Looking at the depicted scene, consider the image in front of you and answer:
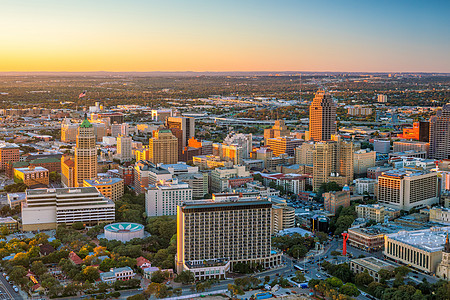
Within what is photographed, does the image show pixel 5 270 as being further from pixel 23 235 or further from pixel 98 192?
pixel 98 192

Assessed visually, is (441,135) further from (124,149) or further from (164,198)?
(164,198)

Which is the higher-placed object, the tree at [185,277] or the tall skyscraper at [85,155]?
the tall skyscraper at [85,155]

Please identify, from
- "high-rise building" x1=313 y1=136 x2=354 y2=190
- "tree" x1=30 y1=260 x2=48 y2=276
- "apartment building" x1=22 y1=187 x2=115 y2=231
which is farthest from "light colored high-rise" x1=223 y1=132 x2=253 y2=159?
"tree" x1=30 y1=260 x2=48 y2=276

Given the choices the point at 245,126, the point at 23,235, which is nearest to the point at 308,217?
the point at 23,235

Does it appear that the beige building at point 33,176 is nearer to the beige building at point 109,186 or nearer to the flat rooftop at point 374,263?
the beige building at point 109,186

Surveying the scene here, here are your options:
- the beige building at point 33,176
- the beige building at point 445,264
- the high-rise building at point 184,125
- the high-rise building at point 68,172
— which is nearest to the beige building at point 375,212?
the beige building at point 445,264

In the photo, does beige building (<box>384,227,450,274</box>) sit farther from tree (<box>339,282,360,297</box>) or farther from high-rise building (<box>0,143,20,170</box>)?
high-rise building (<box>0,143,20,170</box>)

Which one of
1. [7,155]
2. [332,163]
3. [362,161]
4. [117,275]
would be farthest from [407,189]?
[7,155]

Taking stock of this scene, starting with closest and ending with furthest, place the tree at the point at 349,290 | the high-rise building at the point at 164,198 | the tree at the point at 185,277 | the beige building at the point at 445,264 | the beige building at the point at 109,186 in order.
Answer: the tree at the point at 349,290, the tree at the point at 185,277, the beige building at the point at 445,264, the high-rise building at the point at 164,198, the beige building at the point at 109,186
